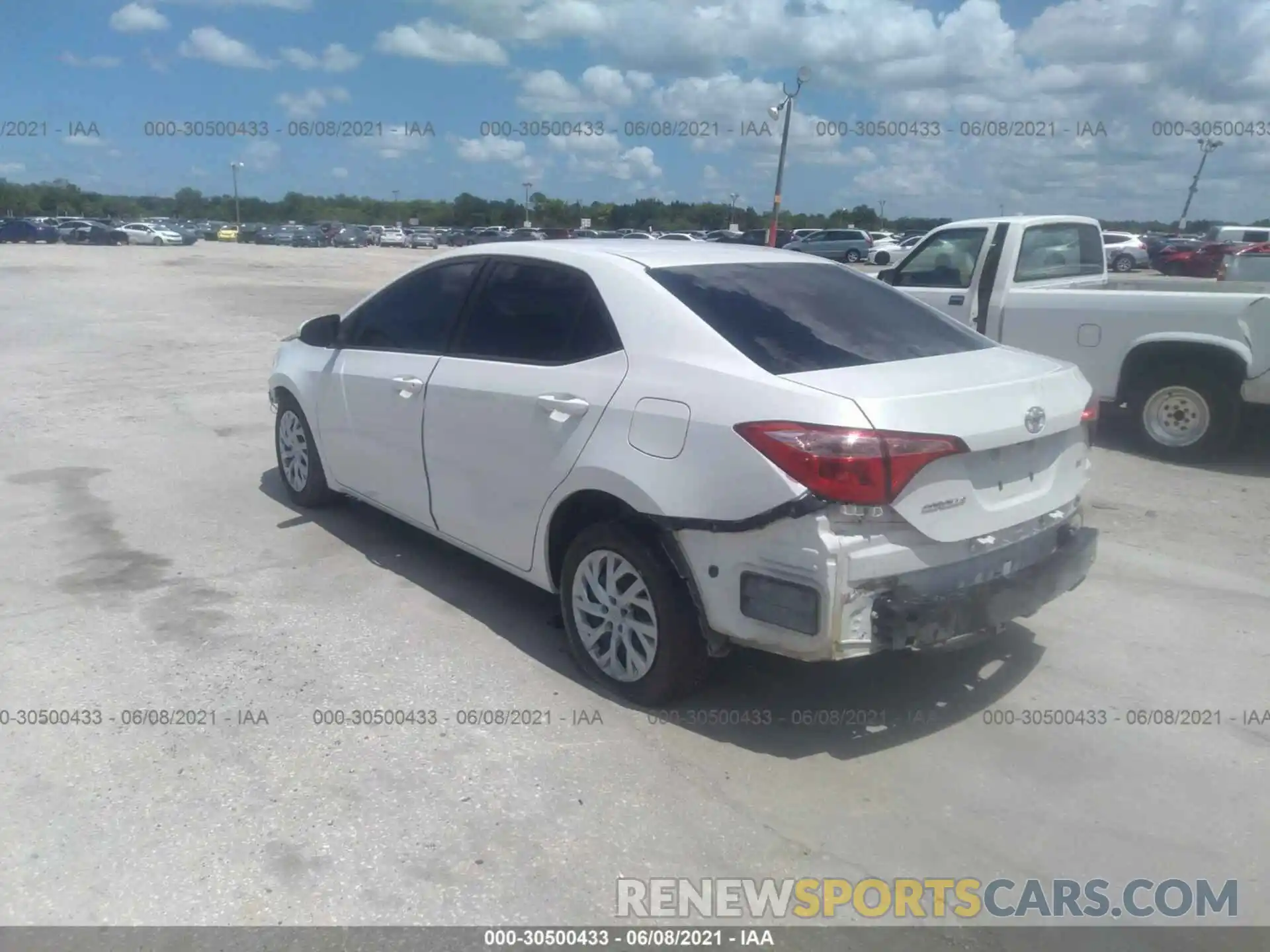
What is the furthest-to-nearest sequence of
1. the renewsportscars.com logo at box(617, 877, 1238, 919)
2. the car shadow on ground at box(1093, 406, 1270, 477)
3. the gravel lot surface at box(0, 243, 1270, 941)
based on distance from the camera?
the car shadow on ground at box(1093, 406, 1270, 477), the gravel lot surface at box(0, 243, 1270, 941), the renewsportscars.com logo at box(617, 877, 1238, 919)

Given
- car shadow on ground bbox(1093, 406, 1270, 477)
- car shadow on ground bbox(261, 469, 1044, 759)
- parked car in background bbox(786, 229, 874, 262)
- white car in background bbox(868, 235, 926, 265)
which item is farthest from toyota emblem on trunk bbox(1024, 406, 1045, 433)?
parked car in background bbox(786, 229, 874, 262)

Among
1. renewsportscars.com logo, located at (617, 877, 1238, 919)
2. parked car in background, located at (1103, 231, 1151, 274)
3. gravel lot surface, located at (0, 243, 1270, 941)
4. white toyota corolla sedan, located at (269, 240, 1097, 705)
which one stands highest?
parked car in background, located at (1103, 231, 1151, 274)

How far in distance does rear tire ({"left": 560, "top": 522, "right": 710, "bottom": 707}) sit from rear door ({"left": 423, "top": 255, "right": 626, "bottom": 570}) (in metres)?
0.33

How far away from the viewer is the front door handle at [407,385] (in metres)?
5.20

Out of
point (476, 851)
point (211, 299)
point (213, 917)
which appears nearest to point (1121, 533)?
point (476, 851)

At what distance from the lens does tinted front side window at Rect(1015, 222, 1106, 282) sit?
9.44 m

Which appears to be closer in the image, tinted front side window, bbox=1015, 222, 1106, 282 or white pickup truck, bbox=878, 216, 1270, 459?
white pickup truck, bbox=878, 216, 1270, 459

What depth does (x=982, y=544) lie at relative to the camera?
3832 mm

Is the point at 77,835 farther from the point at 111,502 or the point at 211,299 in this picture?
the point at 211,299

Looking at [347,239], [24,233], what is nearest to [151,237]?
[24,233]

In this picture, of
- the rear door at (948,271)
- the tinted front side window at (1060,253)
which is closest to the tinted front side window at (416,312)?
the rear door at (948,271)

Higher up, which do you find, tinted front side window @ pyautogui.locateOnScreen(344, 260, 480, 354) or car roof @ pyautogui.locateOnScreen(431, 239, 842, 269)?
car roof @ pyautogui.locateOnScreen(431, 239, 842, 269)

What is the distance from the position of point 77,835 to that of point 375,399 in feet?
8.92

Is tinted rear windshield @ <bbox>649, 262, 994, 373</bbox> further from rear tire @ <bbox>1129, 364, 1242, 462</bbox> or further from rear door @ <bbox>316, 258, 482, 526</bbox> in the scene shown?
rear tire @ <bbox>1129, 364, 1242, 462</bbox>
